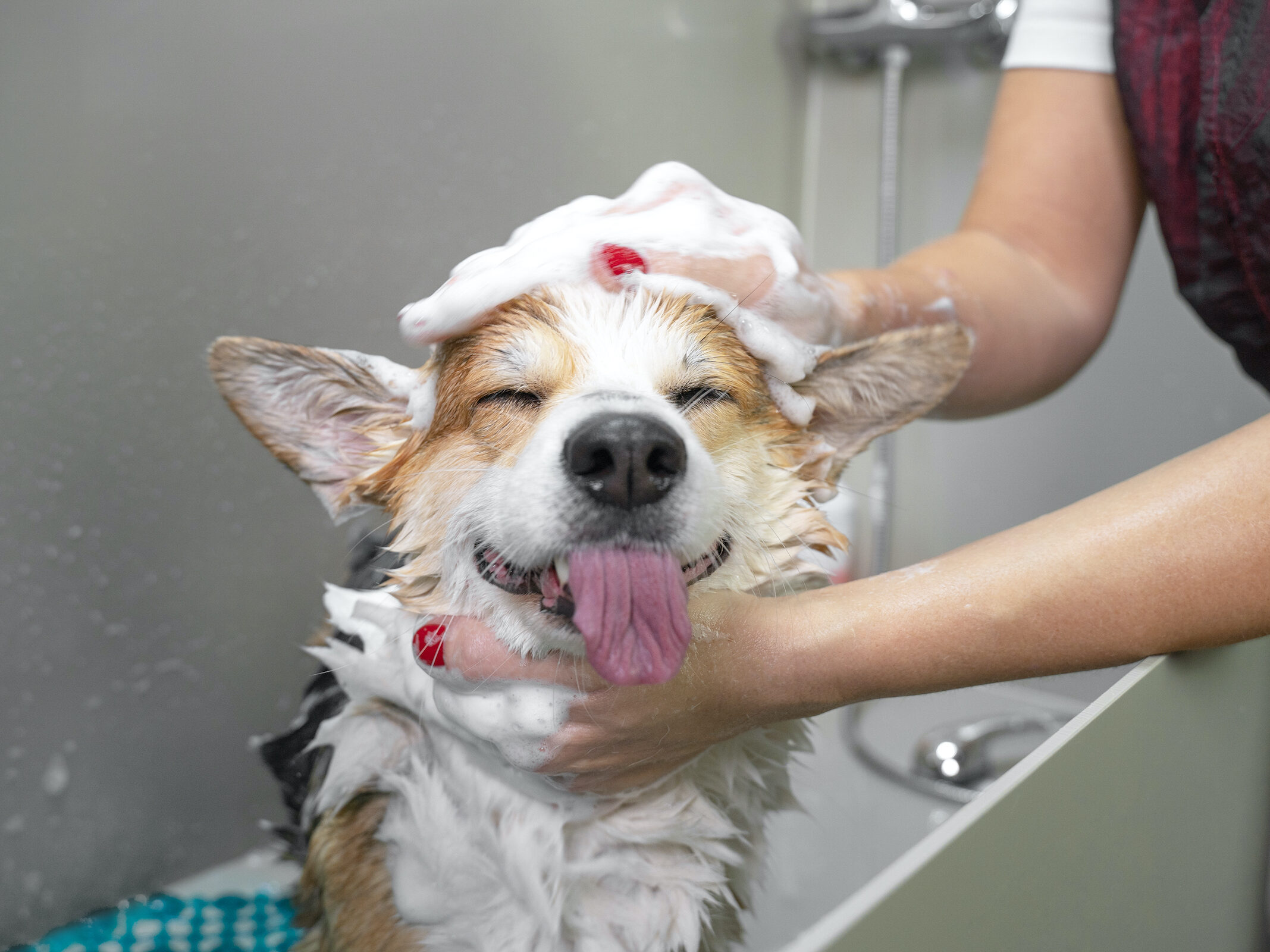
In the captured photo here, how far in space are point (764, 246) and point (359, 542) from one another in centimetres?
56

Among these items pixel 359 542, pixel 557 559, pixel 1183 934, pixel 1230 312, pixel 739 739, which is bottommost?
pixel 1183 934

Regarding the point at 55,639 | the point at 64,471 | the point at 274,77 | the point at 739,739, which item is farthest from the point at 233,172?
the point at 739,739

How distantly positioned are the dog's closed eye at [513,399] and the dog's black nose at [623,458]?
13 centimetres

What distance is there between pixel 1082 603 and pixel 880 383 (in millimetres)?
285

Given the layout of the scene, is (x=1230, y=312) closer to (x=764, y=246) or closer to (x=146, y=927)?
(x=764, y=246)

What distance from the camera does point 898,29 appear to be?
1755mm

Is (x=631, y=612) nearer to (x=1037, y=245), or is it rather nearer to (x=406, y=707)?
(x=406, y=707)

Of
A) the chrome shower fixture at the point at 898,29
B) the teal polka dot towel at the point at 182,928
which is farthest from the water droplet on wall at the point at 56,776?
the chrome shower fixture at the point at 898,29

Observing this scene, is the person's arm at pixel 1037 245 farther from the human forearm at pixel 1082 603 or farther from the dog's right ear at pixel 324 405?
the dog's right ear at pixel 324 405

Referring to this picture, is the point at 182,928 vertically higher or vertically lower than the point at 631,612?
lower

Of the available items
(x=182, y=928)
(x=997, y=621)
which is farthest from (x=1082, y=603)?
Answer: (x=182, y=928)

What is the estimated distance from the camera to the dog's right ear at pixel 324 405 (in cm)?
78

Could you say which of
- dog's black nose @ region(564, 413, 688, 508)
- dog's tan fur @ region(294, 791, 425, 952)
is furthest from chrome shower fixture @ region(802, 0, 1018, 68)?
dog's tan fur @ region(294, 791, 425, 952)

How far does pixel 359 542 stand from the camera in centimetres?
102
